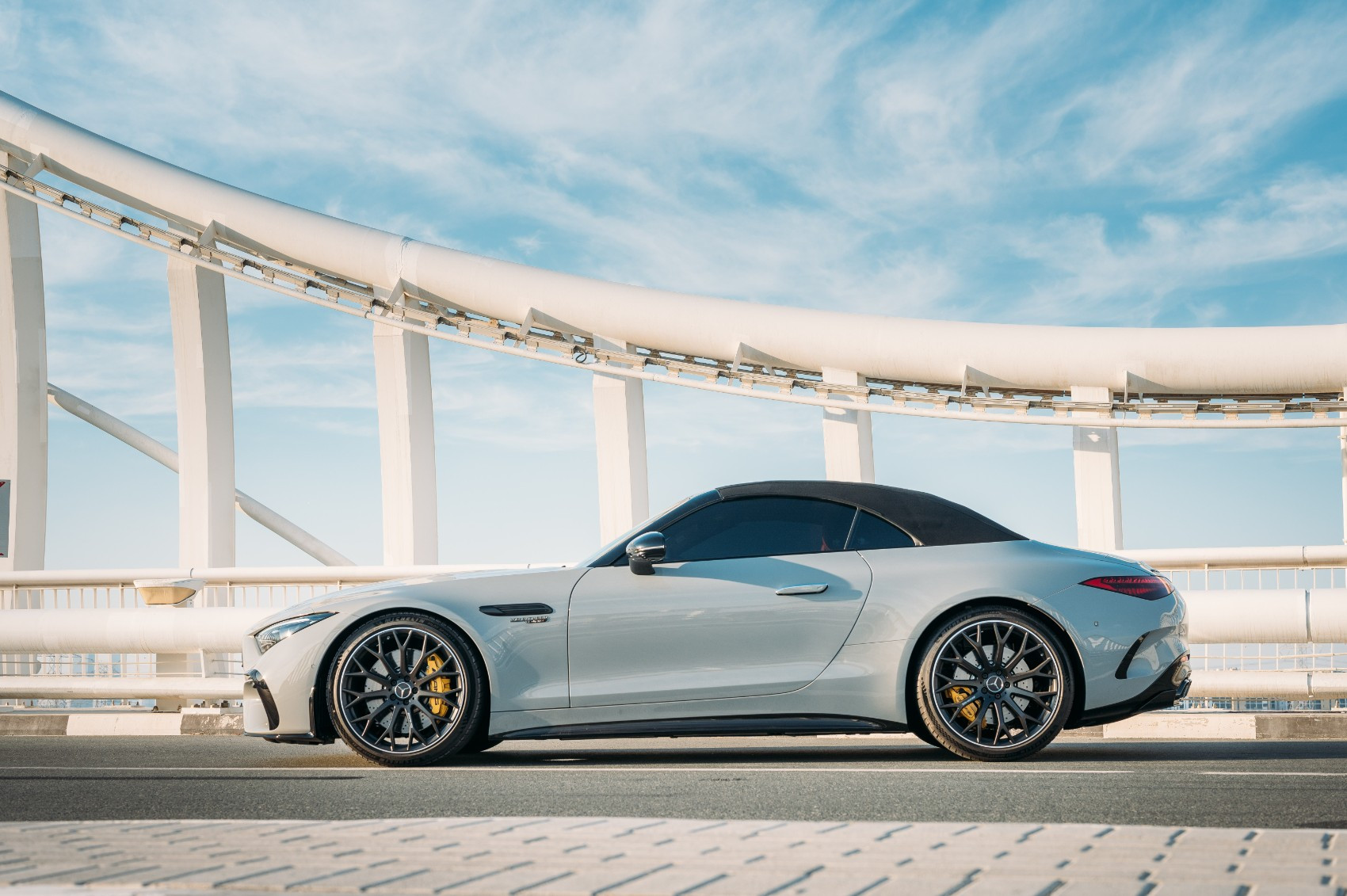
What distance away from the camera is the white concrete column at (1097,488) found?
1655cm

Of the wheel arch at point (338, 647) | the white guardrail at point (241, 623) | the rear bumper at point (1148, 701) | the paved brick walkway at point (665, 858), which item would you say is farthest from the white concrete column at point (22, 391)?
the paved brick walkway at point (665, 858)

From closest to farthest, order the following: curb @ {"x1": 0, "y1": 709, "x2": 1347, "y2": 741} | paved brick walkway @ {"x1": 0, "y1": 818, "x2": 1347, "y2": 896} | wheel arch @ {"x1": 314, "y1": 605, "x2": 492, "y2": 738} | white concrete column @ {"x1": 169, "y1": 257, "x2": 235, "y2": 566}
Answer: paved brick walkway @ {"x1": 0, "y1": 818, "x2": 1347, "y2": 896} < wheel arch @ {"x1": 314, "y1": 605, "x2": 492, "y2": 738} < curb @ {"x1": 0, "y1": 709, "x2": 1347, "y2": 741} < white concrete column @ {"x1": 169, "y1": 257, "x2": 235, "y2": 566}

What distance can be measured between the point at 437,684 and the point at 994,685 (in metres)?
2.53

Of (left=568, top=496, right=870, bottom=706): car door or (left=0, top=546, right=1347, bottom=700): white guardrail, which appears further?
(left=0, top=546, right=1347, bottom=700): white guardrail

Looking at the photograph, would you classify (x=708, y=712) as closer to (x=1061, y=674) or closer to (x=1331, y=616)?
(x=1061, y=674)

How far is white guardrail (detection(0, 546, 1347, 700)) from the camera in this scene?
28.9ft

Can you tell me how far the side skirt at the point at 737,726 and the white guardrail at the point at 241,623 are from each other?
1948mm

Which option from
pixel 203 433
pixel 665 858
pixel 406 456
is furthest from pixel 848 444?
pixel 665 858

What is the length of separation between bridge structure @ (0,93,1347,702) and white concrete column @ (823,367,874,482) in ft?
0.08

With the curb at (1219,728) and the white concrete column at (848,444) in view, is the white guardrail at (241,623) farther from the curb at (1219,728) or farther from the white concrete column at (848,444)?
the white concrete column at (848,444)

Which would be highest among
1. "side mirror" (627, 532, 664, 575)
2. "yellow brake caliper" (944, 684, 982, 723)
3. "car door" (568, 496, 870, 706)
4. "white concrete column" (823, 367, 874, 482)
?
"white concrete column" (823, 367, 874, 482)

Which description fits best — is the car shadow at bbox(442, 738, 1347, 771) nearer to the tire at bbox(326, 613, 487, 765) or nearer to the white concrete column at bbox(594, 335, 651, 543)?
the tire at bbox(326, 613, 487, 765)

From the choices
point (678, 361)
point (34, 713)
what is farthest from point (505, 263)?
point (34, 713)

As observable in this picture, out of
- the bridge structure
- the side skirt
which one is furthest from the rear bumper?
the bridge structure
